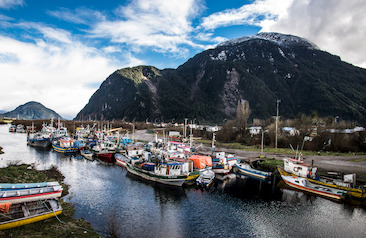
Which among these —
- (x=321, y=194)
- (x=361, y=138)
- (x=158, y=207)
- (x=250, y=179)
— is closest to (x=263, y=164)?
(x=250, y=179)

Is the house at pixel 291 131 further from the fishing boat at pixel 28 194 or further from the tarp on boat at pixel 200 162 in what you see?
the fishing boat at pixel 28 194

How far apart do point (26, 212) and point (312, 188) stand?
3694 cm

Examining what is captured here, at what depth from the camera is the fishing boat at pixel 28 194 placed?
1917 cm

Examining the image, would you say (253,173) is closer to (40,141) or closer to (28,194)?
(28,194)

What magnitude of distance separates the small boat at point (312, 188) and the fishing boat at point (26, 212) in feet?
112

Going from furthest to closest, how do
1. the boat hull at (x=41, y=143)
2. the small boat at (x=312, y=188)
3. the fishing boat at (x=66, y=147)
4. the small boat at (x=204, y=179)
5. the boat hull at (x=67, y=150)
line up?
→ the boat hull at (x=41, y=143)
the fishing boat at (x=66, y=147)
the boat hull at (x=67, y=150)
the small boat at (x=204, y=179)
the small boat at (x=312, y=188)

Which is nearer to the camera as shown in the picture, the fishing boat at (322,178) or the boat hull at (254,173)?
the fishing boat at (322,178)

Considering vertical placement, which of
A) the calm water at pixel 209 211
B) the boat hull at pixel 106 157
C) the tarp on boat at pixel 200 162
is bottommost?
the calm water at pixel 209 211

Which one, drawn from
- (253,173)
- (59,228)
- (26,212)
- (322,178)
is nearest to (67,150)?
(26,212)

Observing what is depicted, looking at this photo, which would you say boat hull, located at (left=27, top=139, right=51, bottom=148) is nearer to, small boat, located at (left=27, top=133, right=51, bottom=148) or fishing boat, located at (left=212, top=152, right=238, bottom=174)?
small boat, located at (left=27, top=133, right=51, bottom=148)

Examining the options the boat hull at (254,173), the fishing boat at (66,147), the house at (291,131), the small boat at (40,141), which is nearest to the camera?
the boat hull at (254,173)

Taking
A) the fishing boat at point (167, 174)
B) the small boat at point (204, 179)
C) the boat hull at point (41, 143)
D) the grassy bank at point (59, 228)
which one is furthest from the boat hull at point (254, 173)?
the boat hull at point (41, 143)

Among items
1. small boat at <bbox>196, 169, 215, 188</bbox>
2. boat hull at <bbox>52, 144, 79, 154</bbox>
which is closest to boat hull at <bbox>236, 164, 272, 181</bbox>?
small boat at <bbox>196, 169, 215, 188</bbox>

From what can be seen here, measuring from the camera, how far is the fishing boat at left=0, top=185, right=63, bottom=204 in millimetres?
19172
